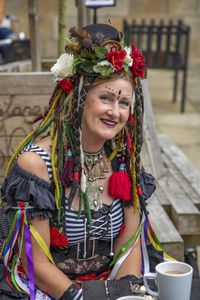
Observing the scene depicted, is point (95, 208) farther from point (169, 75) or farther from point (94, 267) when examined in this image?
point (169, 75)

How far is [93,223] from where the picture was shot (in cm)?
270

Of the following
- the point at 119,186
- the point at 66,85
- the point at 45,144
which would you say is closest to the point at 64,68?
the point at 66,85

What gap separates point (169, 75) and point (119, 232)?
11265mm

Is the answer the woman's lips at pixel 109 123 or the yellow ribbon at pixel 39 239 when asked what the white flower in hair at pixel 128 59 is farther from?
the yellow ribbon at pixel 39 239

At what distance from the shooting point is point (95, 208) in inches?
106

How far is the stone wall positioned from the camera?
14.1 meters

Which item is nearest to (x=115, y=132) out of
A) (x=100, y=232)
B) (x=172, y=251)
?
(x=100, y=232)

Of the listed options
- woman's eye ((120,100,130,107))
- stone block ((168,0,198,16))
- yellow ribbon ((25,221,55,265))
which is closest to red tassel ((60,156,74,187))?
yellow ribbon ((25,221,55,265))

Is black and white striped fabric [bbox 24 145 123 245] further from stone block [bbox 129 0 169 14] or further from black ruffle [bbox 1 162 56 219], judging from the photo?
stone block [bbox 129 0 169 14]

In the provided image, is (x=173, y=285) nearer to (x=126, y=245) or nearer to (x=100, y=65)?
(x=126, y=245)

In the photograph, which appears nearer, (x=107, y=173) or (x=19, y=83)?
(x=107, y=173)

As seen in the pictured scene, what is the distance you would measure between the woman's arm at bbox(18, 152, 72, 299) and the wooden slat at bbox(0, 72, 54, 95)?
149cm

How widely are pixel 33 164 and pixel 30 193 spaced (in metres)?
0.14

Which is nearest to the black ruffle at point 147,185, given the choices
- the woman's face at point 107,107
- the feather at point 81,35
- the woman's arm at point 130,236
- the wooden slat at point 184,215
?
the woman's arm at point 130,236
